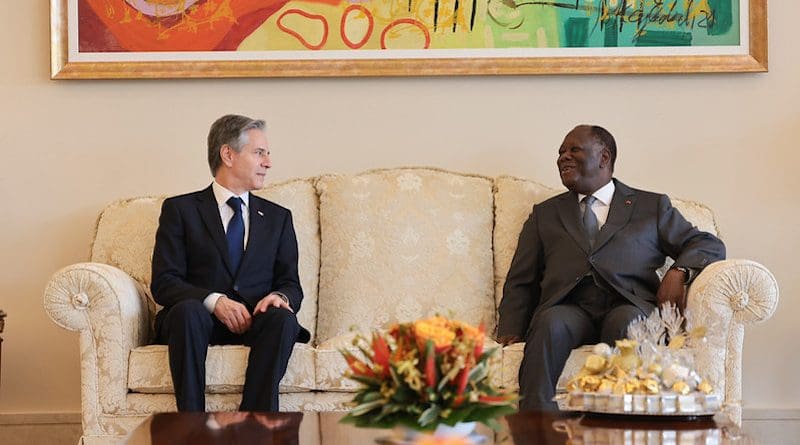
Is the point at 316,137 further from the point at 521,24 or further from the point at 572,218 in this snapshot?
the point at 572,218

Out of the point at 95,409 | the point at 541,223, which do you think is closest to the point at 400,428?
the point at 95,409

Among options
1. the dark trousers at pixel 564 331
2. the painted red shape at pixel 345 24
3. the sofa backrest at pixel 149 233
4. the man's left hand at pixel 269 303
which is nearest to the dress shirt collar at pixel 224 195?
the sofa backrest at pixel 149 233

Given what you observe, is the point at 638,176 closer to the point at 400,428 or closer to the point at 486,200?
the point at 486,200

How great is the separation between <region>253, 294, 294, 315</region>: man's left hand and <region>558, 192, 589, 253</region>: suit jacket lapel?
1073mm

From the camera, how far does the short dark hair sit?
436cm

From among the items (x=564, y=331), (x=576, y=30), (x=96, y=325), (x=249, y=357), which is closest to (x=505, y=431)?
(x=564, y=331)

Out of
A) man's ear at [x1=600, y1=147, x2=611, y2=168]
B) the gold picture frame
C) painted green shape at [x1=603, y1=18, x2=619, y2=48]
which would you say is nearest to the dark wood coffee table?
man's ear at [x1=600, y1=147, x2=611, y2=168]

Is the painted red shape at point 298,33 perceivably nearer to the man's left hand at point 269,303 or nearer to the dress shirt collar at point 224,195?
the dress shirt collar at point 224,195

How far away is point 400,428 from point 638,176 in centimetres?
270

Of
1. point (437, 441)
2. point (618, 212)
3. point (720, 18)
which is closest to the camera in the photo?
point (437, 441)

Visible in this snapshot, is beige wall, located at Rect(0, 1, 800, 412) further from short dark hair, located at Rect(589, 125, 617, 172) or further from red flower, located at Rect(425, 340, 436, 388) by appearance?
red flower, located at Rect(425, 340, 436, 388)

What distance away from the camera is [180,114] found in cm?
479
